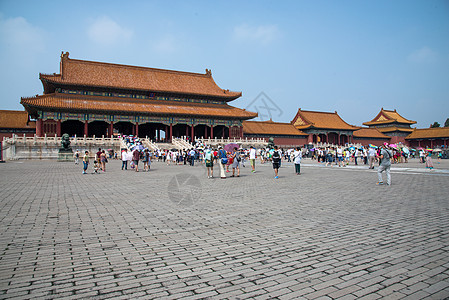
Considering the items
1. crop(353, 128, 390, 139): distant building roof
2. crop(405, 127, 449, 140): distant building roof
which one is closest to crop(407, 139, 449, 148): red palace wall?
crop(405, 127, 449, 140): distant building roof

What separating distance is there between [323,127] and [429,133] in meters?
21.4

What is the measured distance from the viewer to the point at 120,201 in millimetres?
7527

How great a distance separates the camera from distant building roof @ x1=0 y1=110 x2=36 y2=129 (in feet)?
132

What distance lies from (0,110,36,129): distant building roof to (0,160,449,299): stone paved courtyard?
130 ft

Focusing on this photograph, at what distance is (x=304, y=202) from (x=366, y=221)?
6.47 feet

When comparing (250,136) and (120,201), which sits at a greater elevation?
(250,136)

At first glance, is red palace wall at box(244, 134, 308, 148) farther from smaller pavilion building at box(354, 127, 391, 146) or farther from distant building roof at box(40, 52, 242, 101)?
smaller pavilion building at box(354, 127, 391, 146)

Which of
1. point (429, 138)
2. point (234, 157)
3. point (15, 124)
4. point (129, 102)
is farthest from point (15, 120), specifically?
point (429, 138)

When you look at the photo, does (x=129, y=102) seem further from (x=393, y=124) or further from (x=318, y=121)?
(x=393, y=124)

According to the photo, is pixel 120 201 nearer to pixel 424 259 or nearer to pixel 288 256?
pixel 288 256

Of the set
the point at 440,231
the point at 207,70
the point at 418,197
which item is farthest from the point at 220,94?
the point at 440,231

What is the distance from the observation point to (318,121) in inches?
2199

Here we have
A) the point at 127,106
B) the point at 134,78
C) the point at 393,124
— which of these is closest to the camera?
the point at 127,106

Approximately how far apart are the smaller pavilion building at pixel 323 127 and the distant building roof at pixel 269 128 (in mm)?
1942
